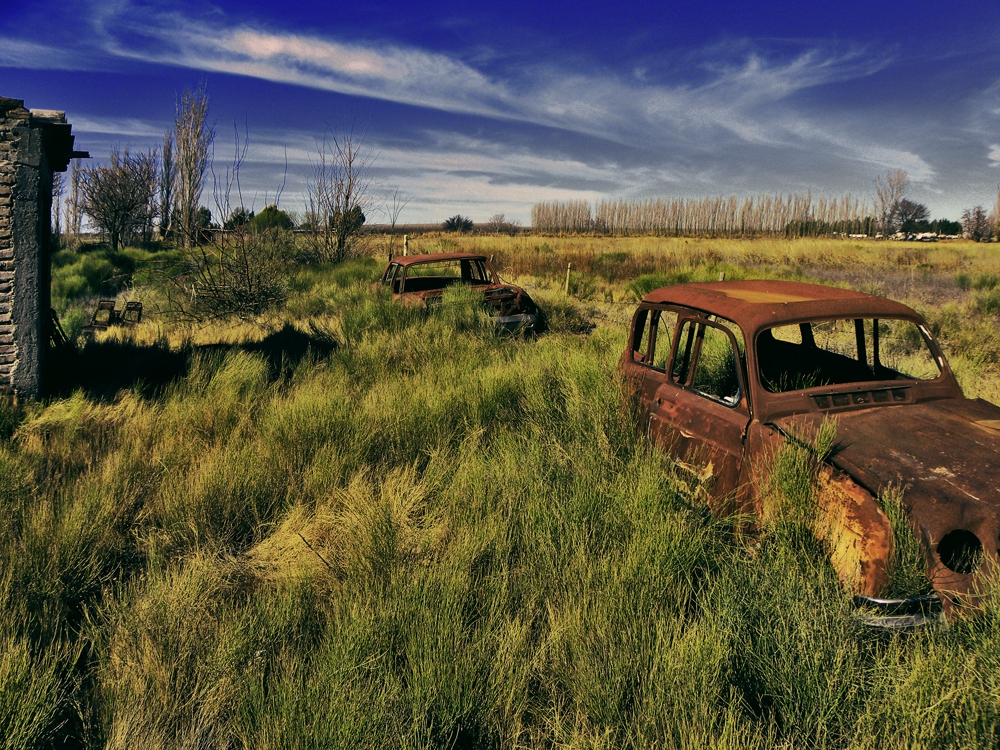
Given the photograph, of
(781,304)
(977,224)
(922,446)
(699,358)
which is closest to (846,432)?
(922,446)

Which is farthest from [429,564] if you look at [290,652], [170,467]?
[170,467]

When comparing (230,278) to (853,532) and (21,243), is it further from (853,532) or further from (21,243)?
(853,532)

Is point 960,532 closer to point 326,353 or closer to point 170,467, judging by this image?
point 170,467

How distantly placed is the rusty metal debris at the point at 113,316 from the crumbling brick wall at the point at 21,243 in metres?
6.29

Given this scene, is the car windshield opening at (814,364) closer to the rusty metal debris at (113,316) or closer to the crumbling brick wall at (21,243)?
the crumbling brick wall at (21,243)

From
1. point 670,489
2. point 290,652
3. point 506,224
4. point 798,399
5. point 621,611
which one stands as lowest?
point 290,652

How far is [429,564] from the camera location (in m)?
3.44

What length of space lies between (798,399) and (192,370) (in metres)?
7.21

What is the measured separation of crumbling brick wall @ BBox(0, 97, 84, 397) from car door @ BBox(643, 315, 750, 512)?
691cm

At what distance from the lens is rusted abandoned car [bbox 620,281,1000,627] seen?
268 centimetres

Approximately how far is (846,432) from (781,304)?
1026 millimetres

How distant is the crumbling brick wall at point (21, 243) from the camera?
6863 mm

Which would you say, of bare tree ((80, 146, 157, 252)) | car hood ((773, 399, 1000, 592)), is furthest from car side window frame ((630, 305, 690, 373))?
bare tree ((80, 146, 157, 252))

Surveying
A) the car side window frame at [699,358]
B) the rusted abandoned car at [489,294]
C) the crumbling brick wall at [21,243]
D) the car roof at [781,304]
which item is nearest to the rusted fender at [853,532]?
the car side window frame at [699,358]
